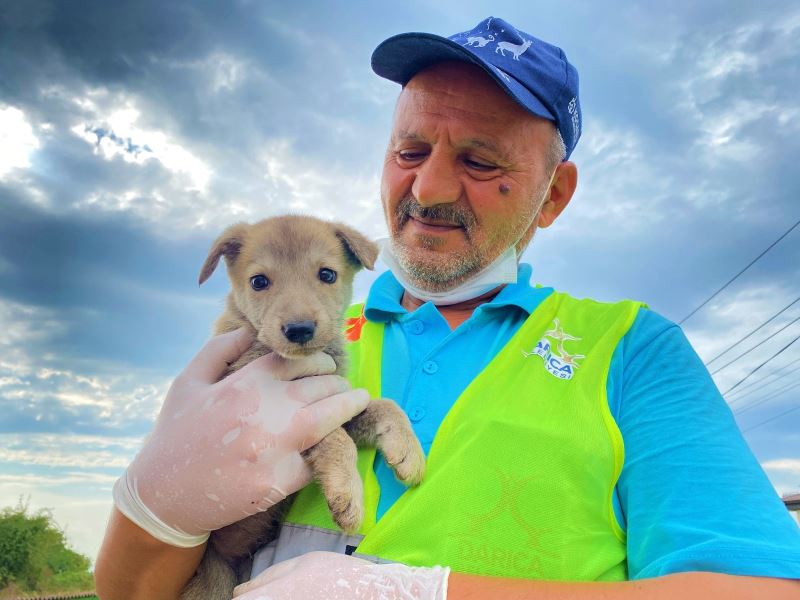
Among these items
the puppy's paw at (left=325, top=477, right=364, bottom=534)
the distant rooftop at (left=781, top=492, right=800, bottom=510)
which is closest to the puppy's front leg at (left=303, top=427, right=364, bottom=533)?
the puppy's paw at (left=325, top=477, right=364, bottom=534)

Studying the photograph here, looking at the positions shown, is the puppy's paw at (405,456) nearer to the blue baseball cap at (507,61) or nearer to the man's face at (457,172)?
the man's face at (457,172)

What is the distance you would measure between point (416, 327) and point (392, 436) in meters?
0.70

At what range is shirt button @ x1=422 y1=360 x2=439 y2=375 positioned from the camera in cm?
307

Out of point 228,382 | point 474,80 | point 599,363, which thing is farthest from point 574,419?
point 474,80

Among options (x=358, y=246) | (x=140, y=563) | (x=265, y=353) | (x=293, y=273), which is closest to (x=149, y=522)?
(x=140, y=563)

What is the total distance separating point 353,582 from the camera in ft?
7.55

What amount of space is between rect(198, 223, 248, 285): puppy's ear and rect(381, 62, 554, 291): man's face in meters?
0.89

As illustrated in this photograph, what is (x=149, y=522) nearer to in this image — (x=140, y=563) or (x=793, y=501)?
(x=140, y=563)

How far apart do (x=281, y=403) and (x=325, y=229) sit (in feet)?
4.22

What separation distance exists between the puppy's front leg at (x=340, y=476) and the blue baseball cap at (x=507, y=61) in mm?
1928

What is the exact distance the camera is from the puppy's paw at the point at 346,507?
2.71 m

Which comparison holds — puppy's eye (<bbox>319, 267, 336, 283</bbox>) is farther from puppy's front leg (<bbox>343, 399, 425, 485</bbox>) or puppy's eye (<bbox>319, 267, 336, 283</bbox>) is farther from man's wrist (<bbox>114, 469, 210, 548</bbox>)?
man's wrist (<bbox>114, 469, 210, 548</bbox>)

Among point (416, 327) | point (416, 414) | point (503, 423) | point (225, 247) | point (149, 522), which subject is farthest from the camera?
point (225, 247)

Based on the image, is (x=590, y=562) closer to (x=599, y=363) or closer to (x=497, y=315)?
(x=599, y=363)
